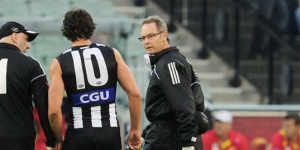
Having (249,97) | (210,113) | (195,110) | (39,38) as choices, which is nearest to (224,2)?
(249,97)

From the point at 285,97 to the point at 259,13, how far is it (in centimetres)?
146

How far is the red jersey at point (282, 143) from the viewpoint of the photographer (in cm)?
1224

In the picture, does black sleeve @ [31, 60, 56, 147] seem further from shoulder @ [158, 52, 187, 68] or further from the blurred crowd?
the blurred crowd

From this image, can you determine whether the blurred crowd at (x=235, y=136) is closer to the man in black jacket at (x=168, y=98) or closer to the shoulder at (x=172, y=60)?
the man in black jacket at (x=168, y=98)

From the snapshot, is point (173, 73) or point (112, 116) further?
point (173, 73)

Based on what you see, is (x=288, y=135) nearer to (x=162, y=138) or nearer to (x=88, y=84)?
(x=162, y=138)

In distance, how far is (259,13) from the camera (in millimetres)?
15555

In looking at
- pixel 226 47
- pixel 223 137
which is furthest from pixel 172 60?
pixel 226 47

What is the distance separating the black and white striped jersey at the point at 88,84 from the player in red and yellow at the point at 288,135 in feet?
16.8

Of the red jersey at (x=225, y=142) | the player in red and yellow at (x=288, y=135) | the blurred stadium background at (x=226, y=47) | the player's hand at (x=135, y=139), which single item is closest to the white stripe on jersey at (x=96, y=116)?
the player's hand at (x=135, y=139)

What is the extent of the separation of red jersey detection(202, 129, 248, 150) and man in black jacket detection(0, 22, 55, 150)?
4.99m

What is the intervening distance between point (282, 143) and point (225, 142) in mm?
741

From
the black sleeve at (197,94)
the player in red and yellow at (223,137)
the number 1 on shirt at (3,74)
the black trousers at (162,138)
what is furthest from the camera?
the player in red and yellow at (223,137)

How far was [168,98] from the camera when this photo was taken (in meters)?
7.53
